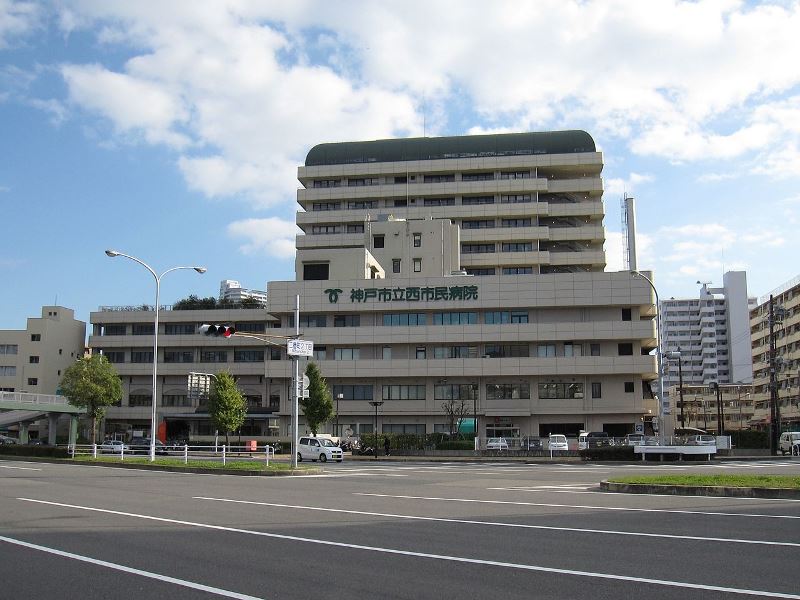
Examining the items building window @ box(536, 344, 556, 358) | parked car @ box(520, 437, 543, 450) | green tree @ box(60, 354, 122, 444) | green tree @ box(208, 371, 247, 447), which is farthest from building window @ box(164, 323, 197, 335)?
parked car @ box(520, 437, 543, 450)

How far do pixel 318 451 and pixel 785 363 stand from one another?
62.1 m

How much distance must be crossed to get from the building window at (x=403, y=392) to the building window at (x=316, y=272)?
12547 mm

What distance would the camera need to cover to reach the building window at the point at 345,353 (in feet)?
232

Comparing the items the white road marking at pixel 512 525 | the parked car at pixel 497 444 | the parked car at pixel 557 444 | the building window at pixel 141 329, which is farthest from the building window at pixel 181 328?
the white road marking at pixel 512 525

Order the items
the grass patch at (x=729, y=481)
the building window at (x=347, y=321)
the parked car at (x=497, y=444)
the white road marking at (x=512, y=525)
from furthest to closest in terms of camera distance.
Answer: the building window at (x=347, y=321), the parked car at (x=497, y=444), the grass patch at (x=729, y=481), the white road marking at (x=512, y=525)

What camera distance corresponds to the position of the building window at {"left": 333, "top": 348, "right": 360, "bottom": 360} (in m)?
70.6

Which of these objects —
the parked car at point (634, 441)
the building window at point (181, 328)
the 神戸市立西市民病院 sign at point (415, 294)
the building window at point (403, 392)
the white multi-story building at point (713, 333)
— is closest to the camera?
the parked car at point (634, 441)

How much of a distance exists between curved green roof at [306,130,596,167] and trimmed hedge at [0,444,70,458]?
52288 millimetres

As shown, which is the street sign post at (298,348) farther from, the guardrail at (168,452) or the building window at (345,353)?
the building window at (345,353)

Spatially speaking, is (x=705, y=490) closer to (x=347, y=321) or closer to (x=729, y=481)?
(x=729, y=481)

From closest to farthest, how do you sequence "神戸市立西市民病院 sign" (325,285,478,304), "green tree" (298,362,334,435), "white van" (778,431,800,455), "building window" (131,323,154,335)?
"white van" (778,431,800,455) → "green tree" (298,362,334,435) → "神戸市立西市民病院 sign" (325,285,478,304) → "building window" (131,323,154,335)

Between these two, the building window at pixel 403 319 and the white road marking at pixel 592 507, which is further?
the building window at pixel 403 319

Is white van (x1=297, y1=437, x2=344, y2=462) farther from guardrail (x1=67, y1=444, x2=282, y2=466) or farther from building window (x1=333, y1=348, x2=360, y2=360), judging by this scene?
building window (x1=333, y1=348, x2=360, y2=360)

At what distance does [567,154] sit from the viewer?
84.8m
